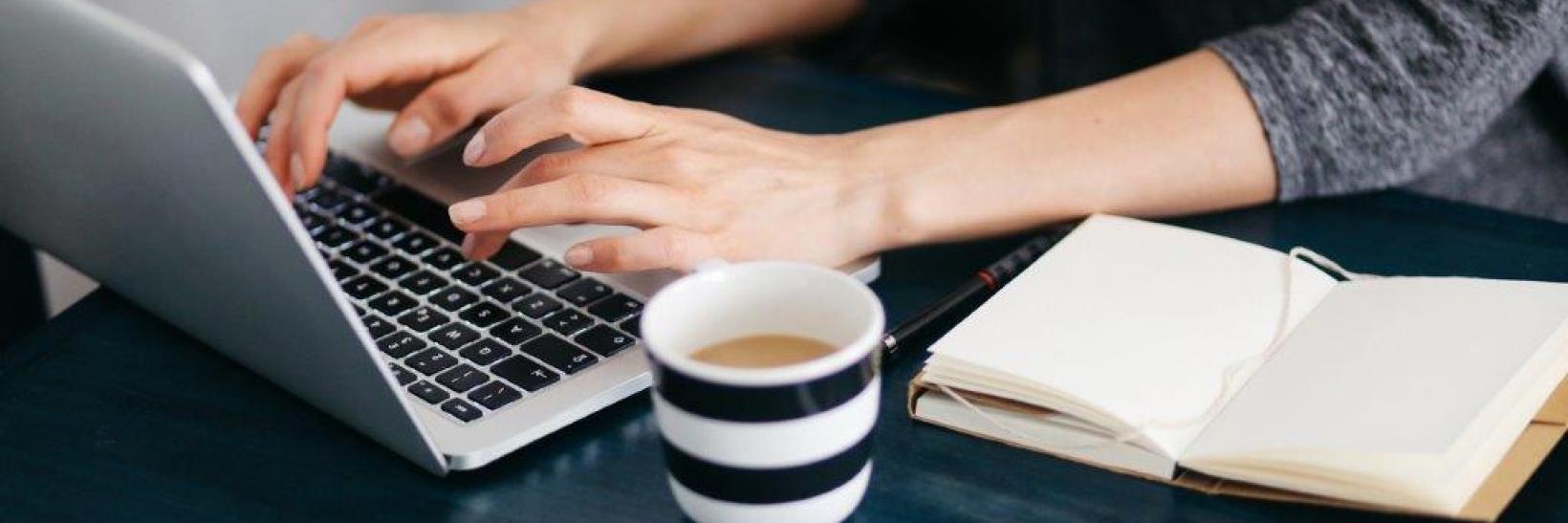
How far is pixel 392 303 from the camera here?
0.78 metres

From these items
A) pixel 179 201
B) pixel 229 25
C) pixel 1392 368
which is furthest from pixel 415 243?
pixel 229 25

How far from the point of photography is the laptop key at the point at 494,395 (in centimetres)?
68

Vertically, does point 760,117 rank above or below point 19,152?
below

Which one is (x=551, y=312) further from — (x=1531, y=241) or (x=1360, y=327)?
(x=1531, y=241)

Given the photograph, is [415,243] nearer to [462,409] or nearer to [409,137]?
[409,137]

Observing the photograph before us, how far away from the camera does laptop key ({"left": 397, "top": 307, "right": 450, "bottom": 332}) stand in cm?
76

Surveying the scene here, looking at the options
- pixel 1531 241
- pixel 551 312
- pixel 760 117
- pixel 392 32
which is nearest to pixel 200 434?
pixel 551 312

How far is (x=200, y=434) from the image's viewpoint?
71 cm

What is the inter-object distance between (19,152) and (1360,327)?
0.67 metres

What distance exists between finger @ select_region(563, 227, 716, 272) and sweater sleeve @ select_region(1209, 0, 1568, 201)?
0.35 m

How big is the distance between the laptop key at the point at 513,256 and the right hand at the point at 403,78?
5.2 inches

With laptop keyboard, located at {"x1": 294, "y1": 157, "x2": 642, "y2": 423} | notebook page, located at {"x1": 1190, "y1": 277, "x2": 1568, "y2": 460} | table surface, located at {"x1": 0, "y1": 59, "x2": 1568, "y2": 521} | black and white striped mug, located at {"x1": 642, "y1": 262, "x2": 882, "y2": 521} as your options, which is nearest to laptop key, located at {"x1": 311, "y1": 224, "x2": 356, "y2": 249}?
laptop keyboard, located at {"x1": 294, "y1": 157, "x2": 642, "y2": 423}

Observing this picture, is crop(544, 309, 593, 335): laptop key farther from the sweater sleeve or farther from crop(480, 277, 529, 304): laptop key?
the sweater sleeve

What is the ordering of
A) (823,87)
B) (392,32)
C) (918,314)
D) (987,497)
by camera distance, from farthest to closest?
(823,87), (392,32), (918,314), (987,497)
